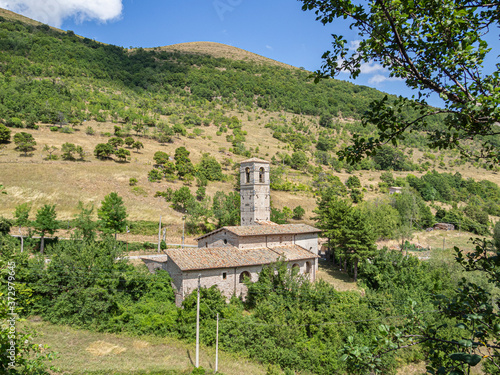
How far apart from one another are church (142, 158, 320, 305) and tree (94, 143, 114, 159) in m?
32.4

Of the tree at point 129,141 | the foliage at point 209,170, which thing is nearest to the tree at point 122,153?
the tree at point 129,141

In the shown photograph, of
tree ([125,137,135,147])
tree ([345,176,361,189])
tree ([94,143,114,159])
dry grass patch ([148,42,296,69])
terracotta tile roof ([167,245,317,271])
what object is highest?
dry grass patch ([148,42,296,69])

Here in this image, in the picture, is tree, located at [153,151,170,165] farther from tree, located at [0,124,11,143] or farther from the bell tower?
the bell tower

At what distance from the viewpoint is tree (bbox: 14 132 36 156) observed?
48.4 metres

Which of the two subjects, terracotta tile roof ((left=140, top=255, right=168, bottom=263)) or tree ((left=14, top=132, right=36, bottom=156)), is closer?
terracotta tile roof ((left=140, top=255, right=168, bottom=263))

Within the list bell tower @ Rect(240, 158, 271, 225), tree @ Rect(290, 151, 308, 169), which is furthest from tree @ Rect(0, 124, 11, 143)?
tree @ Rect(290, 151, 308, 169)

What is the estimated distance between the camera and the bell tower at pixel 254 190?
3331 cm

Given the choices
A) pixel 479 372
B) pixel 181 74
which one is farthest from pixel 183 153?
pixel 181 74

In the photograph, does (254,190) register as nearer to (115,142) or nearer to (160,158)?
(160,158)

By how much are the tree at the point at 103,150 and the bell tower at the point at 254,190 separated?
32.4 m

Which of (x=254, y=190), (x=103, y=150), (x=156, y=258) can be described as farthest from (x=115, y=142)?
(x=254, y=190)

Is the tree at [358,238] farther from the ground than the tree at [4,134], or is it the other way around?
the tree at [4,134]

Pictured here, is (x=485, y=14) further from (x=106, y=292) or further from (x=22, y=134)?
(x=22, y=134)

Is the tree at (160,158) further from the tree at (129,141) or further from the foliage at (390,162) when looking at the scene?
the foliage at (390,162)
